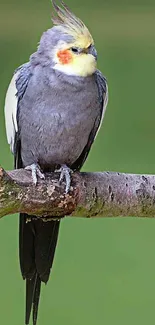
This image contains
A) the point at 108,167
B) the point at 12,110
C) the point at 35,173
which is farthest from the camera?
the point at 108,167

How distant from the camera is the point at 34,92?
1.20 meters

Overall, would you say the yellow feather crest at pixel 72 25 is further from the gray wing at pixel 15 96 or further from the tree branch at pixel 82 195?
the tree branch at pixel 82 195

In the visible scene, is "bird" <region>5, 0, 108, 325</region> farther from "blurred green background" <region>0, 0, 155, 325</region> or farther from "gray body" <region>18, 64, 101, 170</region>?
"blurred green background" <region>0, 0, 155, 325</region>

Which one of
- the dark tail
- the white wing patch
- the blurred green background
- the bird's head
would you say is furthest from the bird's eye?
the blurred green background

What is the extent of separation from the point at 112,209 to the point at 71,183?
100mm

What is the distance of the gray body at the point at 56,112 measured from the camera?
1.19m

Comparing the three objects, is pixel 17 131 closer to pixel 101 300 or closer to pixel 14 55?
pixel 101 300

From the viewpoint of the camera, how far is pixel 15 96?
4.03 ft

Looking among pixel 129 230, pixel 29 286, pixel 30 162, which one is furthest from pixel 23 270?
pixel 129 230

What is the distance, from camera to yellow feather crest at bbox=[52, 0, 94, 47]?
46.0 inches

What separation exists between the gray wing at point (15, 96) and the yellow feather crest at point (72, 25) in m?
0.10

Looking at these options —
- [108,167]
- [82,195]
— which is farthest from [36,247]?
[108,167]

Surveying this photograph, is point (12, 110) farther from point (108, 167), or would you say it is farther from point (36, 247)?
point (108, 167)

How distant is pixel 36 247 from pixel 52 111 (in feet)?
0.86
